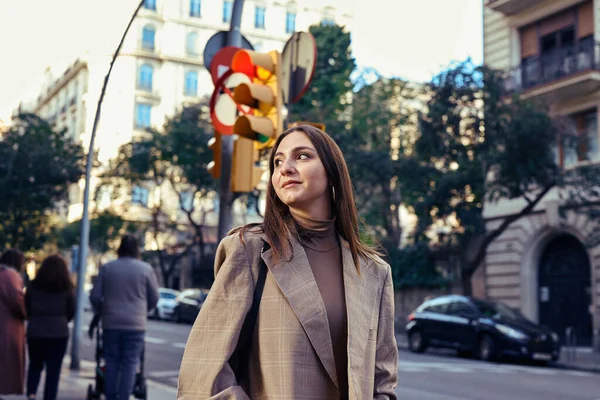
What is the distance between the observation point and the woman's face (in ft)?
8.81

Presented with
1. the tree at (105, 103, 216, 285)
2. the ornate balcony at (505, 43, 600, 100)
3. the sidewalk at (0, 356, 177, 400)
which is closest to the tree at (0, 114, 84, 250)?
the sidewalk at (0, 356, 177, 400)

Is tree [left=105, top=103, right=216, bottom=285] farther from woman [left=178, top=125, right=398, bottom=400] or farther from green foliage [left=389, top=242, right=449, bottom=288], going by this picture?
woman [left=178, top=125, right=398, bottom=400]

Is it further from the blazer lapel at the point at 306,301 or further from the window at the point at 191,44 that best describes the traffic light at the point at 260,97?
the window at the point at 191,44

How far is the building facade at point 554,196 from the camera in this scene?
73.1 feet

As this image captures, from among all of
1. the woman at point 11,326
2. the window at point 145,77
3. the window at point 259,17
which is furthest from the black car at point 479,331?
the window at point 259,17

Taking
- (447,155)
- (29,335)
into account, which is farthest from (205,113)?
(29,335)

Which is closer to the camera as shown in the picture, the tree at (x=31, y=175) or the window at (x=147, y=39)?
the tree at (x=31, y=175)

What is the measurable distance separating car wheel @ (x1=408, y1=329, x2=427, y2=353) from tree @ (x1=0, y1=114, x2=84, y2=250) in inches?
354

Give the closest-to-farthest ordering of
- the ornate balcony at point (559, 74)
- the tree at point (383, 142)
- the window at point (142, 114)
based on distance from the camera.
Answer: the ornate balcony at point (559, 74)
the tree at point (383, 142)
the window at point (142, 114)

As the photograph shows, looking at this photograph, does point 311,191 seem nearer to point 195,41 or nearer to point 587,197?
point 587,197

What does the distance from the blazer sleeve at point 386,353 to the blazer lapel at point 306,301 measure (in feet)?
0.88

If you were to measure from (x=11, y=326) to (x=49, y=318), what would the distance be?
36cm

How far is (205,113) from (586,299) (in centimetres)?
1801

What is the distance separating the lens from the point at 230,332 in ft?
8.00
